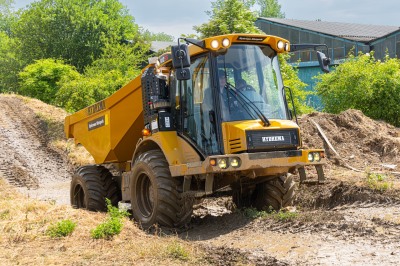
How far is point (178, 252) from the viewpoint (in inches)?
275

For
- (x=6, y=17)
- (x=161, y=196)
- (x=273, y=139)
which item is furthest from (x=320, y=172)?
(x=6, y=17)

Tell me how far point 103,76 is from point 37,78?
634 cm

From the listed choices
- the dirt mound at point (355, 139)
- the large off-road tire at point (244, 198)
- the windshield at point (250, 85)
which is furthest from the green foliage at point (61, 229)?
the dirt mound at point (355, 139)

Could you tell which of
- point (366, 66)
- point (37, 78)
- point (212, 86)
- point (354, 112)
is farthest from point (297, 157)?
point (37, 78)

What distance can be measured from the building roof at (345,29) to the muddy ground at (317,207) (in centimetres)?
2360

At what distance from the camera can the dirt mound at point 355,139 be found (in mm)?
15477

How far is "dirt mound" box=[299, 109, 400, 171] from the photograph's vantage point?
609 inches

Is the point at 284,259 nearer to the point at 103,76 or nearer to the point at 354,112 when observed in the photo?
the point at 354,112

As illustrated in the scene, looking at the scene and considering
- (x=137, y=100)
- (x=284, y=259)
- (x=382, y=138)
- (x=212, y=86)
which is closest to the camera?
(x=284, y=259)

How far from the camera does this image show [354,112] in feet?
59.7

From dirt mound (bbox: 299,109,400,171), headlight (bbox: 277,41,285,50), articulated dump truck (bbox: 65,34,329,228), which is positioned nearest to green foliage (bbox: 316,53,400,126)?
dirt mound (bbox: 299,109,400,171)

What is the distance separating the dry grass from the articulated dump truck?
0.97 m

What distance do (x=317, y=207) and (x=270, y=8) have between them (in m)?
85.1

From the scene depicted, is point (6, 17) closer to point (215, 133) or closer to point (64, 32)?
point (64, 32)
